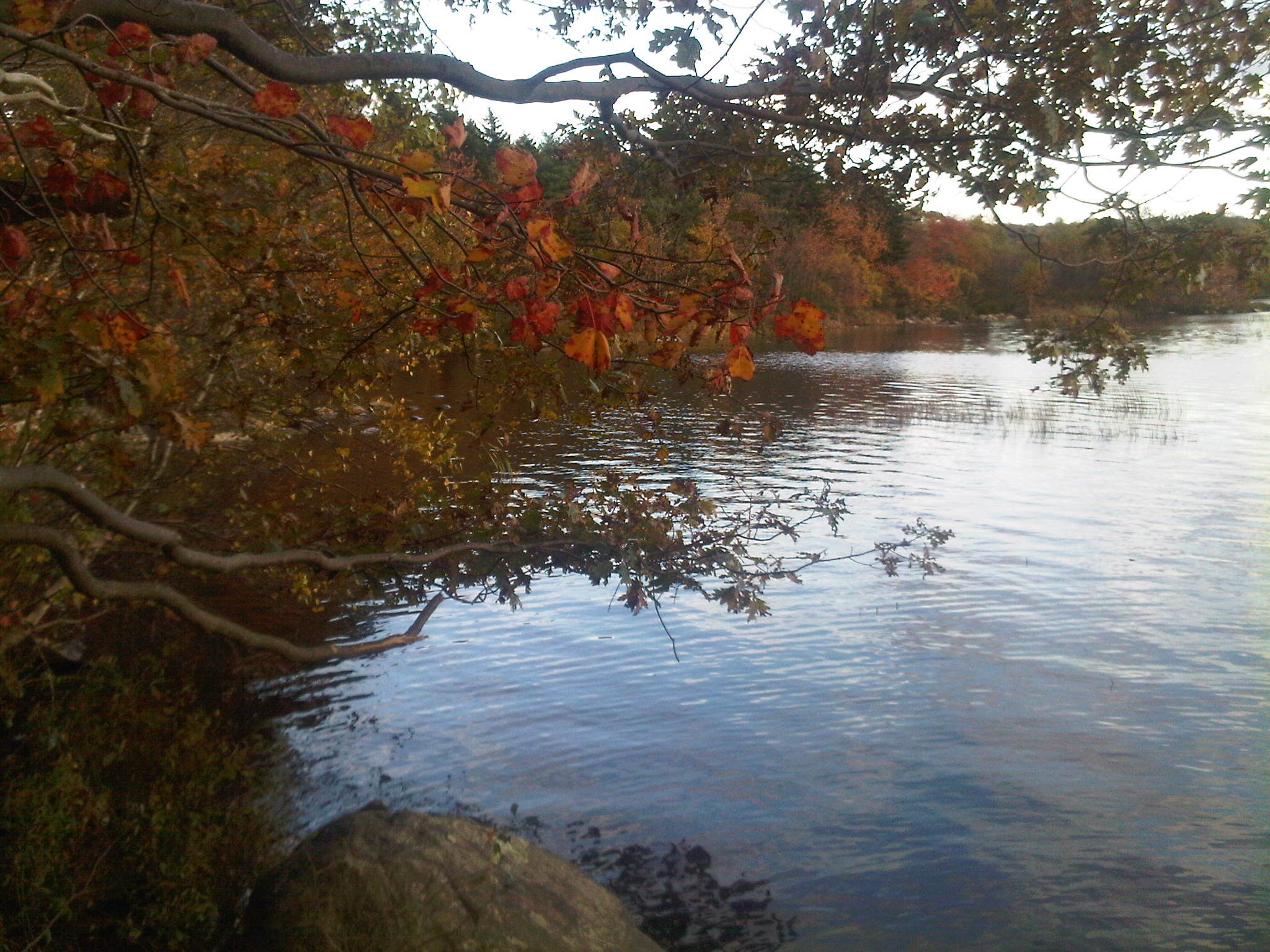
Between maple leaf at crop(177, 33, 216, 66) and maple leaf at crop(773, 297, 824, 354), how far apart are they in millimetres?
2513

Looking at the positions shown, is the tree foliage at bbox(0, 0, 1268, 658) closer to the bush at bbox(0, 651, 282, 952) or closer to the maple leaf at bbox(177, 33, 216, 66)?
the maple leaf at bbox(177, 33, 216, 66)

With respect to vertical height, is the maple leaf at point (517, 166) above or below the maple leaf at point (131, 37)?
below

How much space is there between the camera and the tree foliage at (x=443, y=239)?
13.3 ft

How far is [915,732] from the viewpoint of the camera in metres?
9.87

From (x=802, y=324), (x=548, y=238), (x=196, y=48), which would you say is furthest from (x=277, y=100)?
(x=802, y=324)

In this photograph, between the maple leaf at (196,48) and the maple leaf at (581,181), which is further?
the maple leaf at (196,48)

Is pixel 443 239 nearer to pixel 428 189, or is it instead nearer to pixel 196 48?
pixel 196 48

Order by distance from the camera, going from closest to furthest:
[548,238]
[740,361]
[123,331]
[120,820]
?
[548,238]
[740,361]
[123,331]
[120,820]

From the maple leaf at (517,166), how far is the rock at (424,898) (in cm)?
344

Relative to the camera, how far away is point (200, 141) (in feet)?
45.4

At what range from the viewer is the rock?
5.16m

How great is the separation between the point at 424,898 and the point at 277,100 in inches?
143

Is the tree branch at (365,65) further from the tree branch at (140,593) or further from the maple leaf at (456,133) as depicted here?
the tree branch at (140,593)

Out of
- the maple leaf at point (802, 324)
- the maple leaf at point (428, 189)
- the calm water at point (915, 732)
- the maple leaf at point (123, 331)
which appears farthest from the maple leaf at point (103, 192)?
the calm water at point (915, 732)
